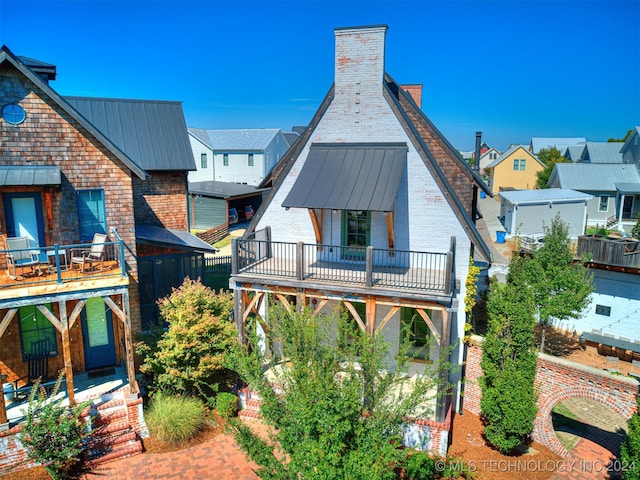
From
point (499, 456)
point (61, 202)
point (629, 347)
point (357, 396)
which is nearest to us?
point (357, 396)

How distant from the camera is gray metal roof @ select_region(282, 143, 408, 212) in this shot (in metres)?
13.2

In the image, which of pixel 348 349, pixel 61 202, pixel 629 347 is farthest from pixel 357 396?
pixel 629 347

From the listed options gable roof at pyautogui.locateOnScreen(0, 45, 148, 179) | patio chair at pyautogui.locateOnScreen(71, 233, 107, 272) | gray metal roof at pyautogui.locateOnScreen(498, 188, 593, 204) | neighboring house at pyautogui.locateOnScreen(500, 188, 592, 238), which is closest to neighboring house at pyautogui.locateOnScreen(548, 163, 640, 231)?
neighboring house at pyautogui.locateOnScreen(500, 188, 592, 238)

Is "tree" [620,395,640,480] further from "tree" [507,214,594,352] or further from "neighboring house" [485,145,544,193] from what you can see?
"neighboring house" [485,145,544,193]

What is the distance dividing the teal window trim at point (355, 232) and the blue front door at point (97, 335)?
8142 mm

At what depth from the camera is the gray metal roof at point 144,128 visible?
1997 centimetres

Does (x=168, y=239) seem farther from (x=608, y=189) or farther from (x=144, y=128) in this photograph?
(x=608, y=189)

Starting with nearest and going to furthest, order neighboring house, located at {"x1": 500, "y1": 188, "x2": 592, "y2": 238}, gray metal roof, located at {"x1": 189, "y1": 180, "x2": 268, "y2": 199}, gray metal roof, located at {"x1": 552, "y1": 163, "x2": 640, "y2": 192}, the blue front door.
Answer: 1. the blue front door
2. neighboring house, located at {"x1": 500, "y1": 188, "x2": 592, "y2": 238}
3. gray metal roof, located at {"x1": 189, "y1": 180, "x2": 268, "y2": 199}
4. gray metal roof, located at {"x1": 552, "y1": 163, "x2": 640, "y2": 192}

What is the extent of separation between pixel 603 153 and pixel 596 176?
13.3m

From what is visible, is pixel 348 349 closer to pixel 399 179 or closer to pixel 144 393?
pixel 399 179

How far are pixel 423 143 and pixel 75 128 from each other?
10.4 meters

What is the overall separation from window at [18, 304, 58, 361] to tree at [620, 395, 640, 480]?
15948 millimetres

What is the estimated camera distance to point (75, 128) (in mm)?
13617

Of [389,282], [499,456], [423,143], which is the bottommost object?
[499,456]
